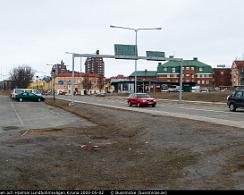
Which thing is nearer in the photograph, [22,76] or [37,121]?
[37,121]

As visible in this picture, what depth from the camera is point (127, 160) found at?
11.0 m

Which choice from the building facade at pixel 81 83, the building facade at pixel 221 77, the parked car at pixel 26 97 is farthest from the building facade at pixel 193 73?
the parked car at pixel 26 97

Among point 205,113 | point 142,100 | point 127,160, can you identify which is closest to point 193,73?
point 142,100

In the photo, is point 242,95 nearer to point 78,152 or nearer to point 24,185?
point 78,152

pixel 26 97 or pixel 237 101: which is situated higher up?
pixel 237 101

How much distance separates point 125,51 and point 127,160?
45861mm

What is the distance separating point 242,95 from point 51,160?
2362cm

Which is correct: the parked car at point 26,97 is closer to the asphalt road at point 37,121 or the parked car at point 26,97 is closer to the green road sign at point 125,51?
the green road sign at point 125,51

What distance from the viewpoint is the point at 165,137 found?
14.7 m

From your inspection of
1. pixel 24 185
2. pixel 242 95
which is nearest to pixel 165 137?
pixel 24 185

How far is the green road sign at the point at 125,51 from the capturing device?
55.4 meters

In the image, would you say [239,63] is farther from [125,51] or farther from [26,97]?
[26,97]

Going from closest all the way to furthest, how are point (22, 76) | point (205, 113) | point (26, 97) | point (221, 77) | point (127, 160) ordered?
point (127, 160)
point (205, 113)
point (26, 97)
point (22, 76)
point (221, 77)

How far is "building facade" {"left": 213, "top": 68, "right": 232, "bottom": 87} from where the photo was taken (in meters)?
160
